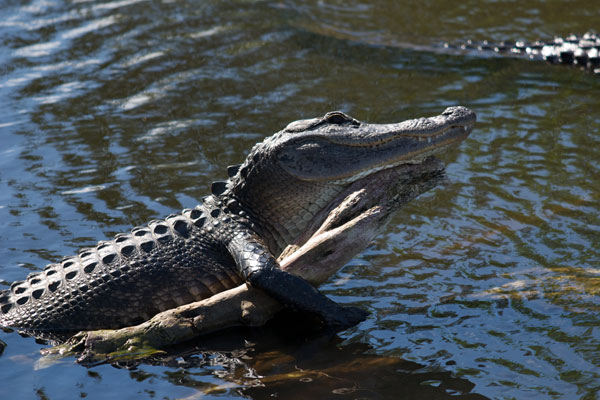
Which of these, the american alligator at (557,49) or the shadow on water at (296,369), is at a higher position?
the american alligator at (557,49)

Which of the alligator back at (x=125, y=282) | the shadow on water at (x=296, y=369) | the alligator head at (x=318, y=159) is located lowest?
the shadow on water at (x=296, y=369)

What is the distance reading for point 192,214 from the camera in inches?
227

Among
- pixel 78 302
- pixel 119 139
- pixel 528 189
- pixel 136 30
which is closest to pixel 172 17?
pixel 136 30

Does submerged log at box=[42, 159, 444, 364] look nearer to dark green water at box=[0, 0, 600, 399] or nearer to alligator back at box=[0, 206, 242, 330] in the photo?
dark green water at box=[0, 0, 600, 399]

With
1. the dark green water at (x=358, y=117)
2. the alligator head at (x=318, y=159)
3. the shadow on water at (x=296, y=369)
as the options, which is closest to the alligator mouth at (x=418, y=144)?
the alligator head at (x=318, y=159)

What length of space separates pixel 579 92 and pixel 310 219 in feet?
18.0

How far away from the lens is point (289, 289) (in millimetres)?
5055

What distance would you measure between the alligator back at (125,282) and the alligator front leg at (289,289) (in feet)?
1.03

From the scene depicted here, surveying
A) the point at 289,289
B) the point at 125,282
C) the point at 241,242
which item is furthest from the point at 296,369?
the point at 125,282

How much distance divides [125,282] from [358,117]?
433cm

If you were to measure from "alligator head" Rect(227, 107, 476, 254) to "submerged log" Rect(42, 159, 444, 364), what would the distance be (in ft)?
0.48

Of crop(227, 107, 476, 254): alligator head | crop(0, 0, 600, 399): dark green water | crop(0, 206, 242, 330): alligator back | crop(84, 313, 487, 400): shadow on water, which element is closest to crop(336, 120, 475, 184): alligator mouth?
crop(227, 107, 476, 254): alligator head

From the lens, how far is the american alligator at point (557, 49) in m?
10.6

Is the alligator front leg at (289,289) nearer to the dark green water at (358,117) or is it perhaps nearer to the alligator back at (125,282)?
the dark green water at (358,117)
